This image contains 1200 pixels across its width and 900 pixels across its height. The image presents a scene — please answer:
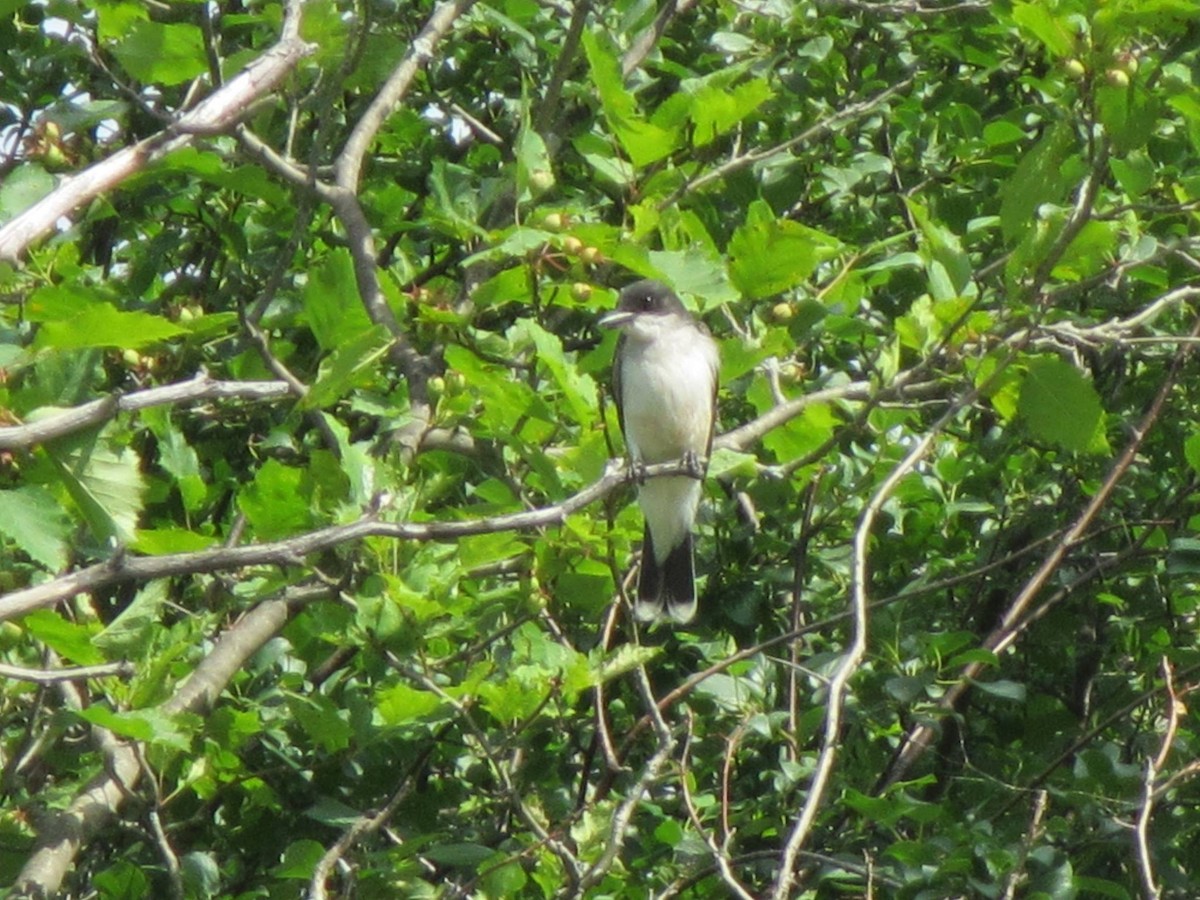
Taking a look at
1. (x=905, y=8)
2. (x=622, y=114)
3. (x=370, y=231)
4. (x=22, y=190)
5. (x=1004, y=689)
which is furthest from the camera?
(x=905, y=8)

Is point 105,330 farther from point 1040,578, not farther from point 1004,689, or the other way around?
point 1040,578

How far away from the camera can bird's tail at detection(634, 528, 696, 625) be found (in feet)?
16.6

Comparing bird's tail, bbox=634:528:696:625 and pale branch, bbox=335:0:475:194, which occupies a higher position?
pale branch, bbox=335:0:475:194

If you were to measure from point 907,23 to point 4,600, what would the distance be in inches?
168

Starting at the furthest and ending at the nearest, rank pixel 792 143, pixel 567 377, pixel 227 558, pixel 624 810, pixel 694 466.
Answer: pixel 792 143 < pixel 694 466 < pixel 567 377 < pixel 624 810 < pixel 227 558

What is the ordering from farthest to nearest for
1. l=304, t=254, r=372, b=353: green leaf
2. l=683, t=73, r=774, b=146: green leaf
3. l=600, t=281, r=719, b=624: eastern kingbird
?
l=600, t=281, r=719, b=624: eastern kingbird, l=683, t=73, r=774, b=146: green leaf, l=304, t=254, r=372, b=353: green leaf

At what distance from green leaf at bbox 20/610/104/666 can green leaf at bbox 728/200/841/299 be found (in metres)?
1.52

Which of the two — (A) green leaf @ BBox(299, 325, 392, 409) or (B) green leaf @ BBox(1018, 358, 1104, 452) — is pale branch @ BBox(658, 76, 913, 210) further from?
(A) green leaf @ BBox(299, 325, 392, 409)

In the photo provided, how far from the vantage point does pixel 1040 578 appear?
512 cm

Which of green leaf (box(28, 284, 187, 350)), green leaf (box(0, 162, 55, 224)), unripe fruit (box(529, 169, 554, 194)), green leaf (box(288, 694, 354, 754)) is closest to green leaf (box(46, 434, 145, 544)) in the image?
green leaf (box(28, 284, 187, 350))

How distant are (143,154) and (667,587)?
9.35ft

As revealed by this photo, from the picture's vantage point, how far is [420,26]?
221 inches

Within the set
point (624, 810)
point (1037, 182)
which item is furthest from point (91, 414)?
point (1037, 182)

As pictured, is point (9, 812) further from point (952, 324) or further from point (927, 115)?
point (927, 115)
